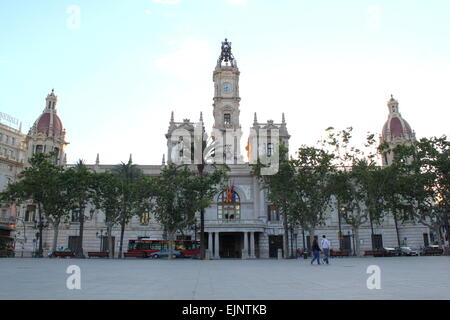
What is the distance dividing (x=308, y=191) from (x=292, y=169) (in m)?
3.25

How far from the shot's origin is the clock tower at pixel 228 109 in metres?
64.5

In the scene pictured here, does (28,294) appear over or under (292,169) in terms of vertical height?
under

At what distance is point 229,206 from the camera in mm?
58906

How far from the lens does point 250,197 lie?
2327 inches

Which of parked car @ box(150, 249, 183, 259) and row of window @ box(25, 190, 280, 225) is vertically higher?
row of window @ box(25, 190, 280, 225)

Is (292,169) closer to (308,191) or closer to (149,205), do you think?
(308,191)

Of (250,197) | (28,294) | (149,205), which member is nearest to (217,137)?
(250,197)

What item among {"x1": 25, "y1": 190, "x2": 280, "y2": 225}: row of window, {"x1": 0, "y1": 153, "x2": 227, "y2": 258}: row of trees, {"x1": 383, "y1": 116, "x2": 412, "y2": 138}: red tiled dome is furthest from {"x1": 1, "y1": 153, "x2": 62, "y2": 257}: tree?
{"x1": 383, "y1": 116, "x2": 412, "y2": 138}: red tiled dome

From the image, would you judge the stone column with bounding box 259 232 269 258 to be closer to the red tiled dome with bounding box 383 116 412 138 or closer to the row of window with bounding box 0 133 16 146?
the red tiled dome with bounding box 383 116 412 138

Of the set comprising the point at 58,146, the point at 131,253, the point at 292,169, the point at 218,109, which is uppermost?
the point at 218,109

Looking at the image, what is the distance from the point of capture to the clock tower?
212ft

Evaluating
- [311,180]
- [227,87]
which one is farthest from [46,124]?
[311,180]

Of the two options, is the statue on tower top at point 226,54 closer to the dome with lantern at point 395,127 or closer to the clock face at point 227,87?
the clock face at point 227,87

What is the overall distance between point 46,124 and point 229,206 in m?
32.8
